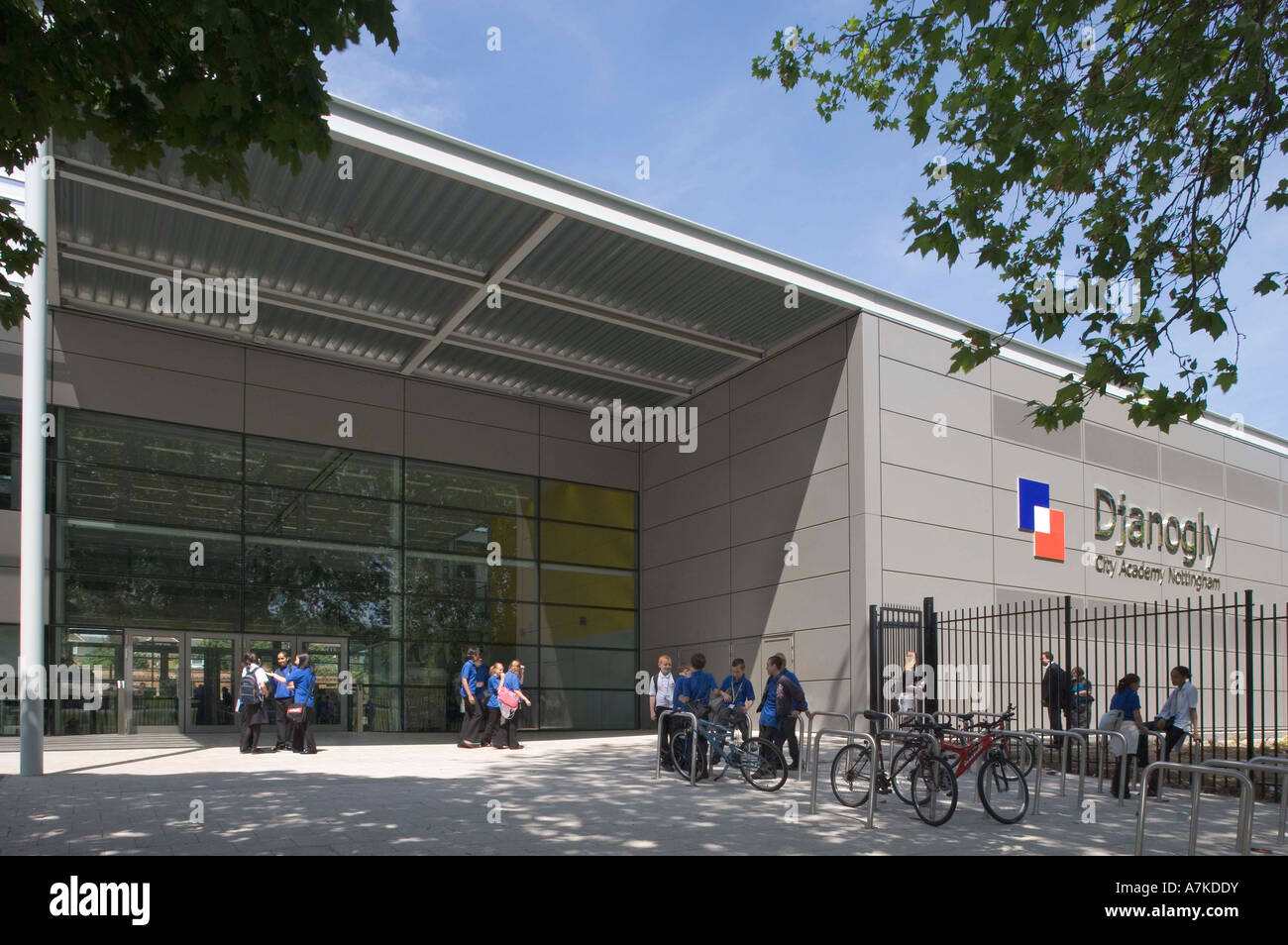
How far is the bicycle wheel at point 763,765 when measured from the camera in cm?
1127

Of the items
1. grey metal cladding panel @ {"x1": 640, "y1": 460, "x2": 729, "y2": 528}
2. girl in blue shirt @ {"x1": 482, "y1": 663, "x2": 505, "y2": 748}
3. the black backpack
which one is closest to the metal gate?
grey metal cladding panel @ {"x1": 640, "y1": 460, "x2": 729, "y2": 528}

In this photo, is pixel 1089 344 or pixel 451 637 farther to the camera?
pixel 451 637

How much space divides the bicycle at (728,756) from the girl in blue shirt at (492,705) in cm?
500

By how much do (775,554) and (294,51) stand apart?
52.7 ft

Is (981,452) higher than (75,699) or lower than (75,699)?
higher

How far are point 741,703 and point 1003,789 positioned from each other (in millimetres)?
3571

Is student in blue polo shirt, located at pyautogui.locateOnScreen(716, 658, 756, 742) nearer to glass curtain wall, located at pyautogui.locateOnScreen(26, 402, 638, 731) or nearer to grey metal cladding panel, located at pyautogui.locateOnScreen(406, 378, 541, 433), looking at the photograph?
glass curtain wall, located at pyautogui.locateOnScreen(26, 402, 638, 731)

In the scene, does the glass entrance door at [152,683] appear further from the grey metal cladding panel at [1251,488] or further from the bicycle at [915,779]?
the grey metal cladding panel at [1251,488]

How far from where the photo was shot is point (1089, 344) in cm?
799

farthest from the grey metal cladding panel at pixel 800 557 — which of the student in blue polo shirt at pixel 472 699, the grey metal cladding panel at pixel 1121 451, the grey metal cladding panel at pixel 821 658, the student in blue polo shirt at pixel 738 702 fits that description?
the grey metal cladding panel at pixel 1121 451

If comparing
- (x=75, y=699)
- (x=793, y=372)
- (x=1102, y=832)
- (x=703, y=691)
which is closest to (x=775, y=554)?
(x=793, y=372)

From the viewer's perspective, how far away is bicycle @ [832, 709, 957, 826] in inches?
369

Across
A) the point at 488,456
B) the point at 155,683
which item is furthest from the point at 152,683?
the point at 488,456

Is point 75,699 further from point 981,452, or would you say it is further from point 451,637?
point 981,452
